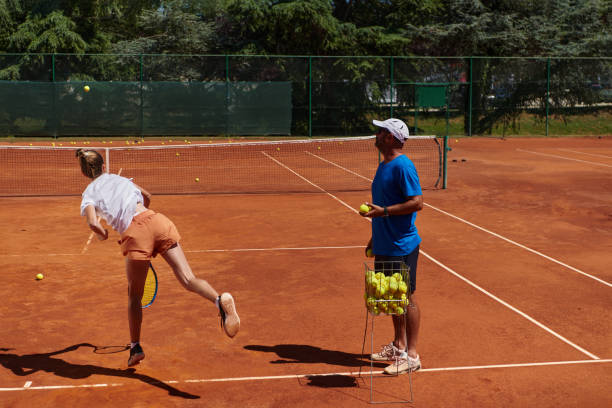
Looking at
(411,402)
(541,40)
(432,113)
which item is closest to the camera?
(411,402)

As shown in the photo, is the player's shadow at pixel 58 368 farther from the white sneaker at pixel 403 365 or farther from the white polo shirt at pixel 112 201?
the white sneaker at pixel 403 365

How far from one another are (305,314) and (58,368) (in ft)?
8.08

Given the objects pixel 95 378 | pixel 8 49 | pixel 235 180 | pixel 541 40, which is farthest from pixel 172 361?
pixel 541 40

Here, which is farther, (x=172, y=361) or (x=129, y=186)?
(x=172, y=361)

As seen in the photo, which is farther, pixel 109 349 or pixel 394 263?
pixel 109 349

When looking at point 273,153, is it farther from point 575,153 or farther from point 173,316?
point 173,316

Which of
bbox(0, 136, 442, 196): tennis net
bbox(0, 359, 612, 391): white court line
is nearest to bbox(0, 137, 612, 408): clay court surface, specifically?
bbox(0, 359, 612, 391): white court line

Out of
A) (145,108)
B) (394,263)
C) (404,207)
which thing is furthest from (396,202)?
(145,108)

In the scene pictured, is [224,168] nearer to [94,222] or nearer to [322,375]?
[322,375]

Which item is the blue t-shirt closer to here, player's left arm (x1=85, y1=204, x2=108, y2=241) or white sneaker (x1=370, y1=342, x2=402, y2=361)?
white sneaker (x1=370, y1=342, x2=402, y2=361)

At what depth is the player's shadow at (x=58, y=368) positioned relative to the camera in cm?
554

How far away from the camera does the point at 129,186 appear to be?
17.6 ft

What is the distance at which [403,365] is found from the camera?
5605 millimetres

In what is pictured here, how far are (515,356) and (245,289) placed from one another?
10.5 feet
